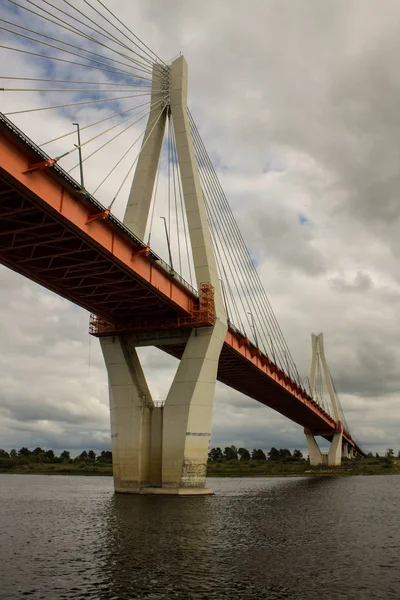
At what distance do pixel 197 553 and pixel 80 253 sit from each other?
1769cm

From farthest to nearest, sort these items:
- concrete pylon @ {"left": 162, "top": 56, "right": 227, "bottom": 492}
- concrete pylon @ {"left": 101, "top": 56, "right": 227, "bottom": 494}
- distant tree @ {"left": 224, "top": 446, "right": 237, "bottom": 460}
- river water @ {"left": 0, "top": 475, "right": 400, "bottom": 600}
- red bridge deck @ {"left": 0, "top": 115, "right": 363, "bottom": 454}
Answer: distant tree @ {"left": 224, "top": 446, "right": 237, "bottom": 460} → concrete pylon @ {"left": 101, "top": 56, "right": 227, "bottom": 494} → concrete pylon @ {"left": 162, "top": 56, "right": 227, "bottom": 492} → red bridge deck @ {"left": 0, "top": 115, "right": 363, "bottom": 454} → river water @ {"left": 0, "top": 475, "right": 400, "bottom": 600}

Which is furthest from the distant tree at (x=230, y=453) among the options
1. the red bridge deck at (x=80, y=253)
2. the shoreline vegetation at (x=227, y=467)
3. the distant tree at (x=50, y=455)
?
the red bridge deck at (x=80, y=253)

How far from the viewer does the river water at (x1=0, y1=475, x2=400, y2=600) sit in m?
13.8

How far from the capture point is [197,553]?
60.1 ft

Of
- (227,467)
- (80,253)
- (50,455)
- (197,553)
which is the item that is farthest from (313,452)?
(197,553)

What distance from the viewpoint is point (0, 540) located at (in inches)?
845

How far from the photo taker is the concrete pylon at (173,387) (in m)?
38.3

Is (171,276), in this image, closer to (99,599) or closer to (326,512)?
(326,512)

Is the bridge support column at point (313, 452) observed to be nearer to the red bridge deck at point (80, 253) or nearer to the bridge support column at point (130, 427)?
the red bridge deck at point (80, 253)

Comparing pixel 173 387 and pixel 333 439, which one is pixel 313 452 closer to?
pixel 333 439

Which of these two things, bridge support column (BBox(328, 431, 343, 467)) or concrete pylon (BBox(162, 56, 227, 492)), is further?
Result: bridge support column (BBox(328, 431, 343, 467))

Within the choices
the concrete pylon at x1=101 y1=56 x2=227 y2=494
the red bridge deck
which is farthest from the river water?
the red bridge deck

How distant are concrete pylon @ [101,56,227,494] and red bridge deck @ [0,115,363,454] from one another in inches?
84.0

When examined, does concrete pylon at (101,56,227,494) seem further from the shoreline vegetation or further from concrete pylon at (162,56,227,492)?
the shoreline vegetation
